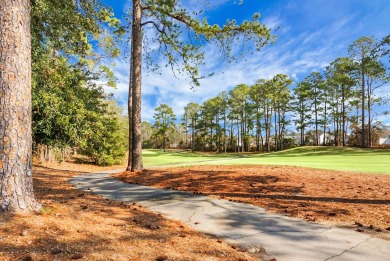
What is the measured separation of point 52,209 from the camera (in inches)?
155

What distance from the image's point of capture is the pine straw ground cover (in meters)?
2.53

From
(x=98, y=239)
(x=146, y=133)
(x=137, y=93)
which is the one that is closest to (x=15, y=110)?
(x=98, y=239)

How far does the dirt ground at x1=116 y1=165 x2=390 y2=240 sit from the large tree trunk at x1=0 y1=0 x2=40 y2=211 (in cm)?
436

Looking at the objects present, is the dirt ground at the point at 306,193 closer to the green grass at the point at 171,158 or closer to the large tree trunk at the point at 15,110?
the large tree trunk at the point at 15,110

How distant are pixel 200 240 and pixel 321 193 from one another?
183 inches

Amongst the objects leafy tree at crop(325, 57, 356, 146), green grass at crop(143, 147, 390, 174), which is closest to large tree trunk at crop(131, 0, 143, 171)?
green grass at crop(143, 147, 390, 174)

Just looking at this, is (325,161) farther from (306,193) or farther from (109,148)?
(109,148)

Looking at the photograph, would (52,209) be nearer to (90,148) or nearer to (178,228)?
(178,228)

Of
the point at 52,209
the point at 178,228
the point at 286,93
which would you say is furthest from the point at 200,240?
the point at 286,93

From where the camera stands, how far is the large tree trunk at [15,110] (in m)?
3.50

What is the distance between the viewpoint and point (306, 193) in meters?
6.60

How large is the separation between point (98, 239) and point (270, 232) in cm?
256

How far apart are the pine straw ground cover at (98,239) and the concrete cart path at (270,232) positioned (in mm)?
396

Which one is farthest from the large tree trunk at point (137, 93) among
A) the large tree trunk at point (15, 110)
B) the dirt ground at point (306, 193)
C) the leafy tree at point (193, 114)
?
the leafy tree at point (193, 114)
